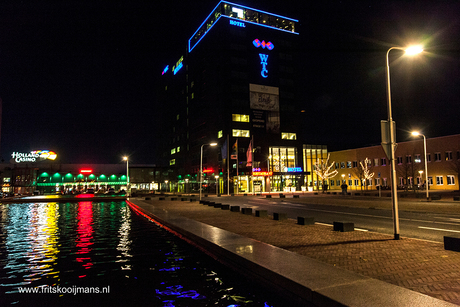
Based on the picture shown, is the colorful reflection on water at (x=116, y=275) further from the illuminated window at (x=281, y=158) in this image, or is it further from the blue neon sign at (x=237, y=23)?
the blue neon sign at (x=237, y=23)

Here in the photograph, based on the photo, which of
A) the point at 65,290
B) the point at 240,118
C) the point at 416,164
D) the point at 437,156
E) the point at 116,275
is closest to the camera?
the point at 65,290

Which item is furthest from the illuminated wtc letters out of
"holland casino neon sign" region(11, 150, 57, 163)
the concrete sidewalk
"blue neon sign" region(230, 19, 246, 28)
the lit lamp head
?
"holland casino neon sign" region(11, 150, 57, 163)

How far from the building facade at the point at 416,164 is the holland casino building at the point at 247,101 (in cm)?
1424

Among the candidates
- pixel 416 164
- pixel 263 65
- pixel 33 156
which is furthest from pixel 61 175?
pixel 416 164

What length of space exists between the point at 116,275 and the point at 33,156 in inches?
3818

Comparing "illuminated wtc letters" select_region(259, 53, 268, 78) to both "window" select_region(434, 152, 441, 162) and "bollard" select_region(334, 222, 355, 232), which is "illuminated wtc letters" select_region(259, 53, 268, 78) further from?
"bollard" select_region(334, 222, 355, 232)

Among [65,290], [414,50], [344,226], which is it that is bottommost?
[65,290]

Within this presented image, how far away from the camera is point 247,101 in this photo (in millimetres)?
69250

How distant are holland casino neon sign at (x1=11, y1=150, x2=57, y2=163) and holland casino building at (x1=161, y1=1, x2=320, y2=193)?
43296 millimetres

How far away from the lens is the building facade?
2270 inches

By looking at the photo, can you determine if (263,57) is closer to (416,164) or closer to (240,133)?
(240,133)

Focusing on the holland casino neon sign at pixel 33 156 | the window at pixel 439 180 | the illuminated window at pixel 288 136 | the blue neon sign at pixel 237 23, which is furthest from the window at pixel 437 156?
the holland casino neon sign at pixel 33 156

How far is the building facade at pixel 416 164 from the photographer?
57.7 m

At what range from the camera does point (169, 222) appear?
51.9 ft
